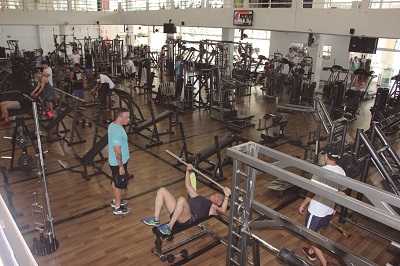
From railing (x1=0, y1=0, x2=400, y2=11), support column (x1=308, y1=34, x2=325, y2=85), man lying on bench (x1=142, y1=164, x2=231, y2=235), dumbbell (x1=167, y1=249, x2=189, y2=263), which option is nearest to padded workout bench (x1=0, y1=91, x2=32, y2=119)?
man lying on bench (x1=142, y1=164, x2=231, y2=235)

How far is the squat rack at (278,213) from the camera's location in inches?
61.1

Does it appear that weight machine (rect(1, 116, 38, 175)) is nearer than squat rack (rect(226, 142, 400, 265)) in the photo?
No

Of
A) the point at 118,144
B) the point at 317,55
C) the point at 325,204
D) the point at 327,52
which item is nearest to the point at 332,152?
the point at 325,204

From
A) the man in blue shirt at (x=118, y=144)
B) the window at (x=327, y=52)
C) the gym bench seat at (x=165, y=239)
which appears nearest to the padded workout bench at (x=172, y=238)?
the gym bench seat at (x=165, y=239)

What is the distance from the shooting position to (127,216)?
4395 millimetres

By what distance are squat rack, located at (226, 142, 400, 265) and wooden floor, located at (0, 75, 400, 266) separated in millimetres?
1083

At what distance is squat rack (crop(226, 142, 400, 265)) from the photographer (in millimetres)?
1552

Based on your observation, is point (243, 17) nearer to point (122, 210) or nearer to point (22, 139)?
point (22, 139)

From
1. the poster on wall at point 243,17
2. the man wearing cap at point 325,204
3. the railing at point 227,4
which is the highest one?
the railing at point 227,4

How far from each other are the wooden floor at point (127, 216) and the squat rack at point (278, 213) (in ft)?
3.55

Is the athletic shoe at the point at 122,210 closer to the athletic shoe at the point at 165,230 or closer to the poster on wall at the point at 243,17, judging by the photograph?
the athletic shoe at the point at 165,230

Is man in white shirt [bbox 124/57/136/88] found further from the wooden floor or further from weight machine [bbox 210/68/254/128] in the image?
the wooden floor

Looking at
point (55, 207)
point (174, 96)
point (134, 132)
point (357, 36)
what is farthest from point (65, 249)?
point (357, 36)

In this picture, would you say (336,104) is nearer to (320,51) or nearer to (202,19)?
(320,51)
